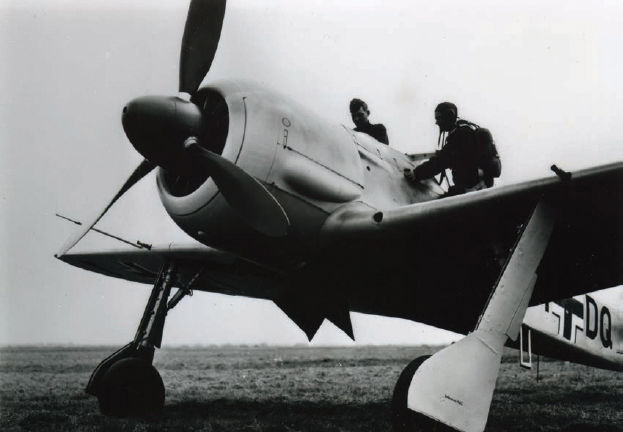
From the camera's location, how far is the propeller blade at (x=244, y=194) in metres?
4.68

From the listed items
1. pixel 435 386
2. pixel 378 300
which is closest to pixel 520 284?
pixel 435 386

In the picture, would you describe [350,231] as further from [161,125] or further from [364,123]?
[364,123]

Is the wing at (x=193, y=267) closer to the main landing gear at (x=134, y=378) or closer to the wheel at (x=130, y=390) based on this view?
the main landing gear at (x=134, y=378)

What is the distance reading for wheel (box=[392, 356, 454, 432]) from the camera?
3.73m

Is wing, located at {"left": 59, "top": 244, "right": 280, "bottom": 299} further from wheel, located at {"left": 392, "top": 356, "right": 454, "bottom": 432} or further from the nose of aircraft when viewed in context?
wheel, located at {"left": 392, "top": 356, "right": 454, "bottom": 432}

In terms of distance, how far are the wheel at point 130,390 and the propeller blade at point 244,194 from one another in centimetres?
260

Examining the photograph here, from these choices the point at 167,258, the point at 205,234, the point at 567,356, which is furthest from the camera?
the point at 567,356

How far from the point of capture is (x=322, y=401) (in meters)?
7.50

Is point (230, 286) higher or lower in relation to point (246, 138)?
lower

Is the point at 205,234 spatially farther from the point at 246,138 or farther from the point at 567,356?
the point at 567,356

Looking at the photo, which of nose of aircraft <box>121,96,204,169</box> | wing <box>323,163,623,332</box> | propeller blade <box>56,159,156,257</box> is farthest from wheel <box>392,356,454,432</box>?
propeller blade <box>56,159,156,257</box>

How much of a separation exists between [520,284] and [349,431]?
2054mm

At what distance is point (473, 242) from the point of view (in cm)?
533

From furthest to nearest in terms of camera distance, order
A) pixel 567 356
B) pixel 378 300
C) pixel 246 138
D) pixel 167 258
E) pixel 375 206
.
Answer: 1. pixel 567 356
2. pixel 167 258
3. pixel 378 300
4. pixel 375 206
5. pixel 246 138
